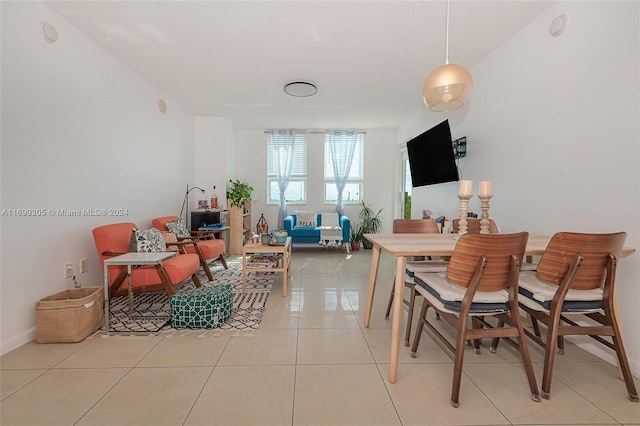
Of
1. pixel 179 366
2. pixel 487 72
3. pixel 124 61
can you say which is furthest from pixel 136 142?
pixel 487 72

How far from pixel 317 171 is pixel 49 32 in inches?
192

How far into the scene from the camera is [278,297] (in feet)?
10.2

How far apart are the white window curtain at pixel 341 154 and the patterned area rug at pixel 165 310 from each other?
11.2ft

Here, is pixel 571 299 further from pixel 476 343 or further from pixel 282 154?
pixel 282 154

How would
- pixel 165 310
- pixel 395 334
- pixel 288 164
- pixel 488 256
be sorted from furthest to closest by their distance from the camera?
1. pixel 288 164
2. pixel 165 310
3. pixel 395 334
4. pixel 488 256

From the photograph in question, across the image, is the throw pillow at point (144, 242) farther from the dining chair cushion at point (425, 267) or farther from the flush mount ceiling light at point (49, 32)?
the dining chair cushion at point (425, 267)

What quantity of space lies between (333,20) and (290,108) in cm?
254

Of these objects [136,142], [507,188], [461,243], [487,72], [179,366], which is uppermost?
[487,72]

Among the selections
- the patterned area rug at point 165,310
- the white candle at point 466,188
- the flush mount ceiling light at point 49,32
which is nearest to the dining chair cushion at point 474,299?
the white candle at point 466,188

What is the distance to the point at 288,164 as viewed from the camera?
6418 mm

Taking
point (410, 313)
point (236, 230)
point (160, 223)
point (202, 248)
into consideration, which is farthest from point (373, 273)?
point (236, 230)

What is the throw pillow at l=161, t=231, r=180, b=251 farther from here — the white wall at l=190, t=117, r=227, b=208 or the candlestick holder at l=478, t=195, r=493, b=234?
the candlestick holder at l=478, t=195, r=493, b=234

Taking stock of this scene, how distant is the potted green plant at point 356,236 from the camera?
602 cm

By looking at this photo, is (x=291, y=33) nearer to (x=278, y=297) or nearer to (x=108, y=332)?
(x=278, y=297)
